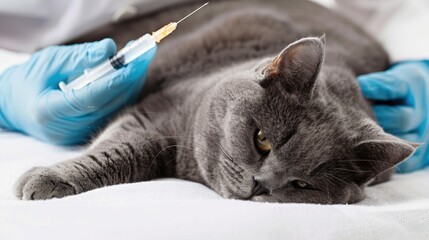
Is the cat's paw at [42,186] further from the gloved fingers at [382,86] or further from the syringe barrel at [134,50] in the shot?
the gloved fingers at [382,86]

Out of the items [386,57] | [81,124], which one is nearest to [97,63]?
[81,124]

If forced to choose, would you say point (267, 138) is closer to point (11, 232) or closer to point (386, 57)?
point (11, 232)

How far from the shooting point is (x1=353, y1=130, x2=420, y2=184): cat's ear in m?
1.17

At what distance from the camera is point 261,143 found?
1185 mm

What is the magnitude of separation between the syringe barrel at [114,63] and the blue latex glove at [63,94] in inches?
0.8

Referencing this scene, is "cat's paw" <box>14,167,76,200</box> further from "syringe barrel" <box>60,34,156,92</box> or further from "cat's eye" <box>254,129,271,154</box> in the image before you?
"cat's eye" <box>254,129,271,154</box>

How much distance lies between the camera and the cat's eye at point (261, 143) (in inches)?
46.3

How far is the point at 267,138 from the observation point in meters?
1.17

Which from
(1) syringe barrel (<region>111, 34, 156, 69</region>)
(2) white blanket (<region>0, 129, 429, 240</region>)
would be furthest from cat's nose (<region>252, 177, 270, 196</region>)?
(1) syringe barrel (<region>111, 34, 156, 69</region>)

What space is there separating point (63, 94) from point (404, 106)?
1.11 meters

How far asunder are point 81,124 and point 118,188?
0.51 m

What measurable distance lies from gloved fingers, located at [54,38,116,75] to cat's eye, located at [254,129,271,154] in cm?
53

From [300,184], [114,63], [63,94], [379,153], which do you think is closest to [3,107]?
[63,94]

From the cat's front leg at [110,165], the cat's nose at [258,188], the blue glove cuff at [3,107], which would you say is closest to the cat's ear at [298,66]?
the cat's nose at [258,188]
